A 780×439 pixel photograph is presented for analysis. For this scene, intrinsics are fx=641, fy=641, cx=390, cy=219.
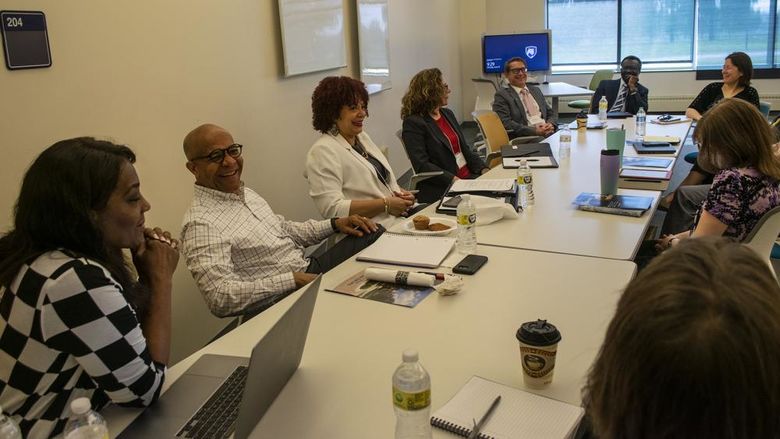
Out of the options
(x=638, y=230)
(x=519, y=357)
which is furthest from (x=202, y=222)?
(x=638, y=230)

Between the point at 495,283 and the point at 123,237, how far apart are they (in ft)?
Answer: 3.72

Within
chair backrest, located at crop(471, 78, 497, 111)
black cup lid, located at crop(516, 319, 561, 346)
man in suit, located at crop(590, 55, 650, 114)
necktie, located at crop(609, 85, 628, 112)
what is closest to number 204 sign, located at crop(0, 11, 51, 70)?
black cup lid, located at crop(516, 319, 561, 346)

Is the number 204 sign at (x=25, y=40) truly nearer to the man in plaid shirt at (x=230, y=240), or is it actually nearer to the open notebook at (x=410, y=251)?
the man in plaid shirt at (x=230, y=240)

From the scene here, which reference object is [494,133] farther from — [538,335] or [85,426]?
[85,426]

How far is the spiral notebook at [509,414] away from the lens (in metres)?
1.28

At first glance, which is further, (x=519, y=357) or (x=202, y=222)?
(x=202, y=222)

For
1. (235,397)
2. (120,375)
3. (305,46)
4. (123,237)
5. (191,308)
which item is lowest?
(191,308)

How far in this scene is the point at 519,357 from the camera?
160 centimetres

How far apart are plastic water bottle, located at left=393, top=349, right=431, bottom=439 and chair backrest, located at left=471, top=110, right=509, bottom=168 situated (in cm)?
390

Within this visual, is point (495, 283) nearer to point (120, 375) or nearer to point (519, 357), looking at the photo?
point (519, 357)

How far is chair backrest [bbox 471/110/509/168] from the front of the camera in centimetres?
500

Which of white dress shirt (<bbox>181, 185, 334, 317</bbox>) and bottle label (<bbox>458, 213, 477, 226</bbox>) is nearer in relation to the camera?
white dress shirt (<bbox>181, 185, 334, 317</bbox>)

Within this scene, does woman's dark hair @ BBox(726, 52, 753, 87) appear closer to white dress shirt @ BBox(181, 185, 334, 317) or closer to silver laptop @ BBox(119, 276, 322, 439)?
white dress shirt @ BBox(181, 185, 334, 317)

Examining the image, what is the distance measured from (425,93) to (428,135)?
27 cm
